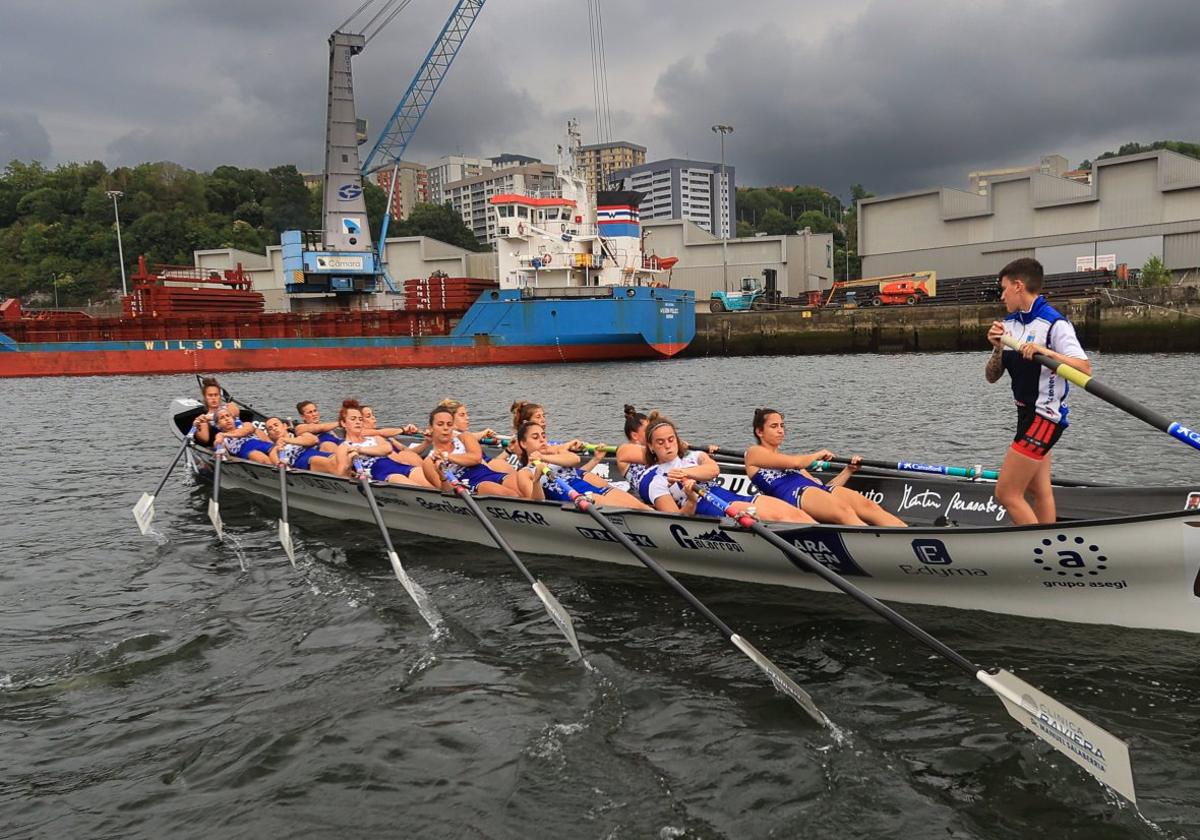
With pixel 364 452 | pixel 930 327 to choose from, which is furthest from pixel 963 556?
pixel 930 327

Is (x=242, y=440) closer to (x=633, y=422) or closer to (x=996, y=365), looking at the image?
(x=633, y=422)

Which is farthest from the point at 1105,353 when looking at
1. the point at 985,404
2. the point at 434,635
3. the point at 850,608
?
the point at 434,635

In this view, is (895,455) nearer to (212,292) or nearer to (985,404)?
(985,404)

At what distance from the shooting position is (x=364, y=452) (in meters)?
11.5

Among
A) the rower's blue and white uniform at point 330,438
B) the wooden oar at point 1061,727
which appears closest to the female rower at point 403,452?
the rower's blue and white uniform at point 330,438

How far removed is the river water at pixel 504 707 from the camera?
15.6 feet

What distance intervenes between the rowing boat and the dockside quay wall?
34.2 metres

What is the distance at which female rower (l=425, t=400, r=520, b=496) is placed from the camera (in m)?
10.2

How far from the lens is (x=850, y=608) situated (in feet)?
25.2

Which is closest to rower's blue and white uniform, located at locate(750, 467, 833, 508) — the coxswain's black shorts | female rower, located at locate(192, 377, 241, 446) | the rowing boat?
the rowing boat

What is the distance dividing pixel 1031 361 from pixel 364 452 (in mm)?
8619

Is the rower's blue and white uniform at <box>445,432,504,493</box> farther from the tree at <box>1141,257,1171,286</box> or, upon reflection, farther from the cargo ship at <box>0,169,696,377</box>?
the tree at <box>1141,257,1171,286</box>

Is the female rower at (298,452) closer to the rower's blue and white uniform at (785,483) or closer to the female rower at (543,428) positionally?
the female rower at (543,428)

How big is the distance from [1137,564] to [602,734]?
4097 millimetres
